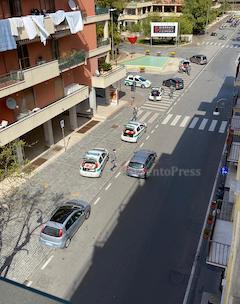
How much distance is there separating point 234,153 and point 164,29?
2473 inches

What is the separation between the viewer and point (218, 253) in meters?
15.4

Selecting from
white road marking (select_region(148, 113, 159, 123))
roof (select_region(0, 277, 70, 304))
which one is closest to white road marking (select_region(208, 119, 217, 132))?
white road marking (select_region(148, 113, 159, 123))

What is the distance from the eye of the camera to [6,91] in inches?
982

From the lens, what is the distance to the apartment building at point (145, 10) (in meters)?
93.1

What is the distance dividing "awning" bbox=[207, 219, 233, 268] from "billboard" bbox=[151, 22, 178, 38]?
67174 mm

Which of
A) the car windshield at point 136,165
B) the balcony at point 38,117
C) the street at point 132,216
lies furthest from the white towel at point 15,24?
the car windshield at point 136,165

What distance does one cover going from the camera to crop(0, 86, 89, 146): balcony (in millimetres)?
25812

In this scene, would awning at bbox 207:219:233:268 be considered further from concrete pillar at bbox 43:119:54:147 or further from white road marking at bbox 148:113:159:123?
white road marking at bbox 148:113:159:123

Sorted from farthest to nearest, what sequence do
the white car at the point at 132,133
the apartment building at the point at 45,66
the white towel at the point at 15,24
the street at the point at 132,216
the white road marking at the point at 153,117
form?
the white road marking at the point at 153,117 < the white car at the point at 132,133 < the apartment building at the point at 45,66 < the white towel at the point at 15,24 < the street at the point at 132,216

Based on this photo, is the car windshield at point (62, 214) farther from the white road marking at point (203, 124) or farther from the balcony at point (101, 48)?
the white road marking at point (203, 124)

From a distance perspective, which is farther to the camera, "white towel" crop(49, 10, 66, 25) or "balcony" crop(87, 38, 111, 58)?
"balcony" crop(87, 38, 111, 58)

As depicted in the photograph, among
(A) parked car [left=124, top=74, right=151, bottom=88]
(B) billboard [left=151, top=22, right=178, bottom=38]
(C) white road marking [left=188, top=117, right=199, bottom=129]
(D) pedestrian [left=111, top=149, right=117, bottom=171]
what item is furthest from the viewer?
(B) billboard [left=151, top=22, right=178, bottom=38]

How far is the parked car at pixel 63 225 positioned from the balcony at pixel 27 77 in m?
9.47

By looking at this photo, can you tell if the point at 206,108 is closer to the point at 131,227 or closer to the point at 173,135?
the point at 173,135
